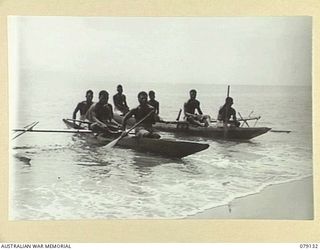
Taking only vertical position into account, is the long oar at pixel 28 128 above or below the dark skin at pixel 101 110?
below

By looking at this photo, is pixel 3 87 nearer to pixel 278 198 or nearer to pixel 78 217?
pixel 78 217

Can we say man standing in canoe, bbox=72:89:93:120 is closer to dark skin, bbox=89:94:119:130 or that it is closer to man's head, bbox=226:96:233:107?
dark skin, bbox=89:94:119:130

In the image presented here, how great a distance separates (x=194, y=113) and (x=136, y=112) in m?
0.08

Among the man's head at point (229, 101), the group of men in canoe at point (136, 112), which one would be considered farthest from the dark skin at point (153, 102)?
the man's head at point (229, 101)

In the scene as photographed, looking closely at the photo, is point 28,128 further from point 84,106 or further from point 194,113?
point 194,113

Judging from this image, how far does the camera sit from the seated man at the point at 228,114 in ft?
2.72

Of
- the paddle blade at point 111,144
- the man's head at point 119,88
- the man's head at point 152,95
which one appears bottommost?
the paddle blade at point 111,144

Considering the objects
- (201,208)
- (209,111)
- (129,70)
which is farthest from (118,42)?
(201,208)

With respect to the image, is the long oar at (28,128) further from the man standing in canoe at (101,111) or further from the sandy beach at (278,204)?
the sandy beach at (278,204)

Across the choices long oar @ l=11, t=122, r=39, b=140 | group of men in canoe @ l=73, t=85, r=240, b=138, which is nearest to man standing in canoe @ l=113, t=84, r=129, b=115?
group of men in canoe @ l=73, t=85, r=240, b=138

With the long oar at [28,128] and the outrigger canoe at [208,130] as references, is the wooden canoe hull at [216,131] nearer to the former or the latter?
the outrigger canoe at [208,130]

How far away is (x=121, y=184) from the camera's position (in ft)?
2.68

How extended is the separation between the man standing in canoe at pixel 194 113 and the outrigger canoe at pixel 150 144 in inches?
1.3

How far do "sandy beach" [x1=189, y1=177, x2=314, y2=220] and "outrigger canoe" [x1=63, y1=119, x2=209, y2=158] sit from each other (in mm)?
106
